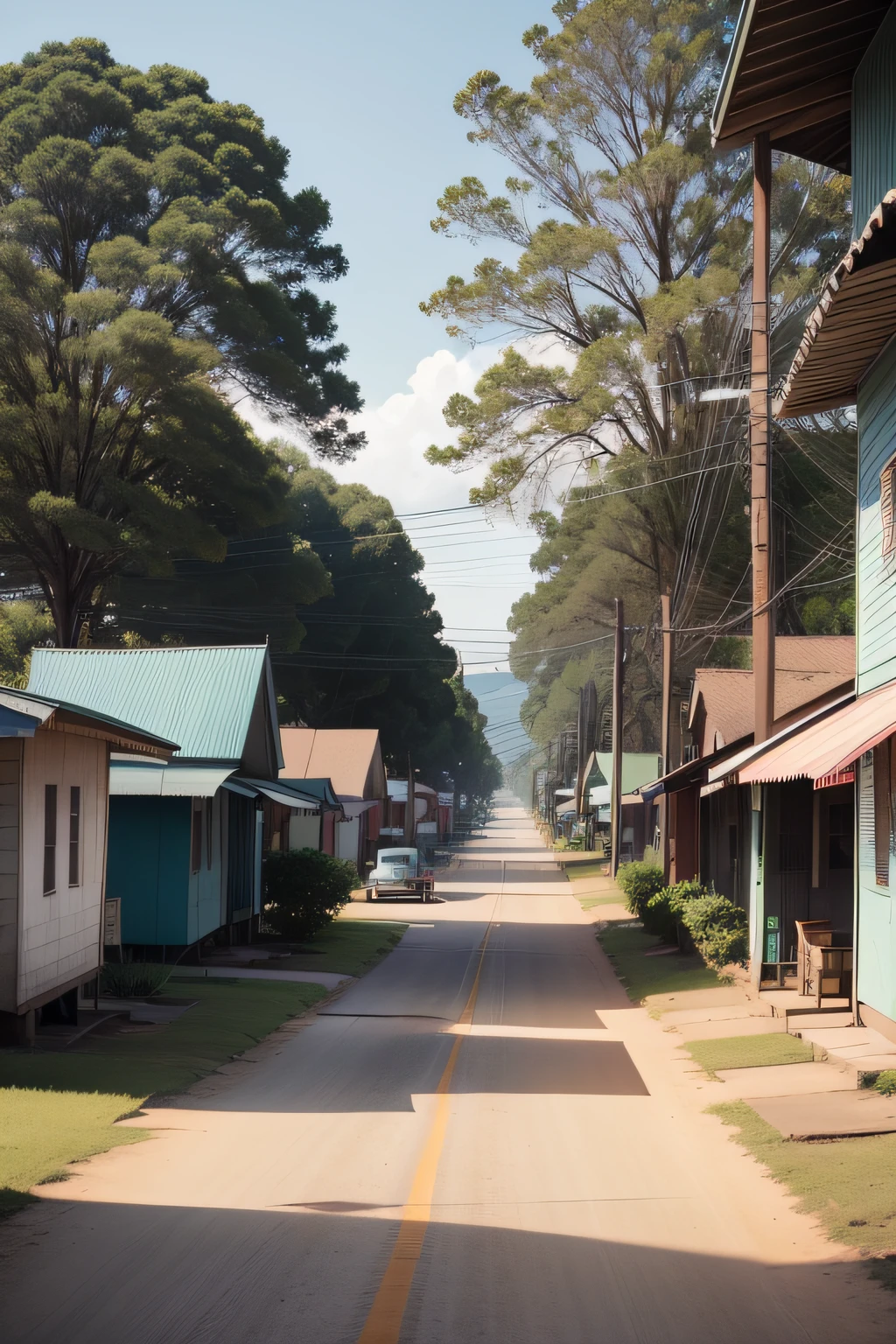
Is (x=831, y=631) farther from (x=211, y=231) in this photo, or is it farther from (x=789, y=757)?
(x=789, y=757)

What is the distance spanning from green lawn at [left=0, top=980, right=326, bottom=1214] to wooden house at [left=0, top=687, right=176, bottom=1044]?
0.74 m

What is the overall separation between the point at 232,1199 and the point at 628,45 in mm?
33095

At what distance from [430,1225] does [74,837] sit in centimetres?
873

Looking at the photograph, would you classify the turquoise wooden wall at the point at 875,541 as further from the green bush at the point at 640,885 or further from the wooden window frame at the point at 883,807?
the green bush at the point at 640,885

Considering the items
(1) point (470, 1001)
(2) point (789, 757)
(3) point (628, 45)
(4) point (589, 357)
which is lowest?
(1) point (470, 1001)

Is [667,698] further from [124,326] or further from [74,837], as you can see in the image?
[74,837]

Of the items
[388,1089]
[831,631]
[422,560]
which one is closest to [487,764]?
[422,560]

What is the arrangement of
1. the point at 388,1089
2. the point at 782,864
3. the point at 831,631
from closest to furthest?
the point at 388,1089
the point at 782,864
the point at 831,631

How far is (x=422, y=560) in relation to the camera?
73.4 metres

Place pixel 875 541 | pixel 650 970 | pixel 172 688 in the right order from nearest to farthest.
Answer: pixel 875 541
pixel 650 970
pixel 172 688

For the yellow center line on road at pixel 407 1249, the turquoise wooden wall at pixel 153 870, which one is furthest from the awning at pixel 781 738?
the turquoise wooden wall at pixel 153 870

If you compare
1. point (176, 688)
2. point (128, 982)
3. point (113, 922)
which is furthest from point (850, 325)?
point (176, 688)

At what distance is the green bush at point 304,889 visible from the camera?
2694cm

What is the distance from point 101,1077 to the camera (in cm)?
1155
